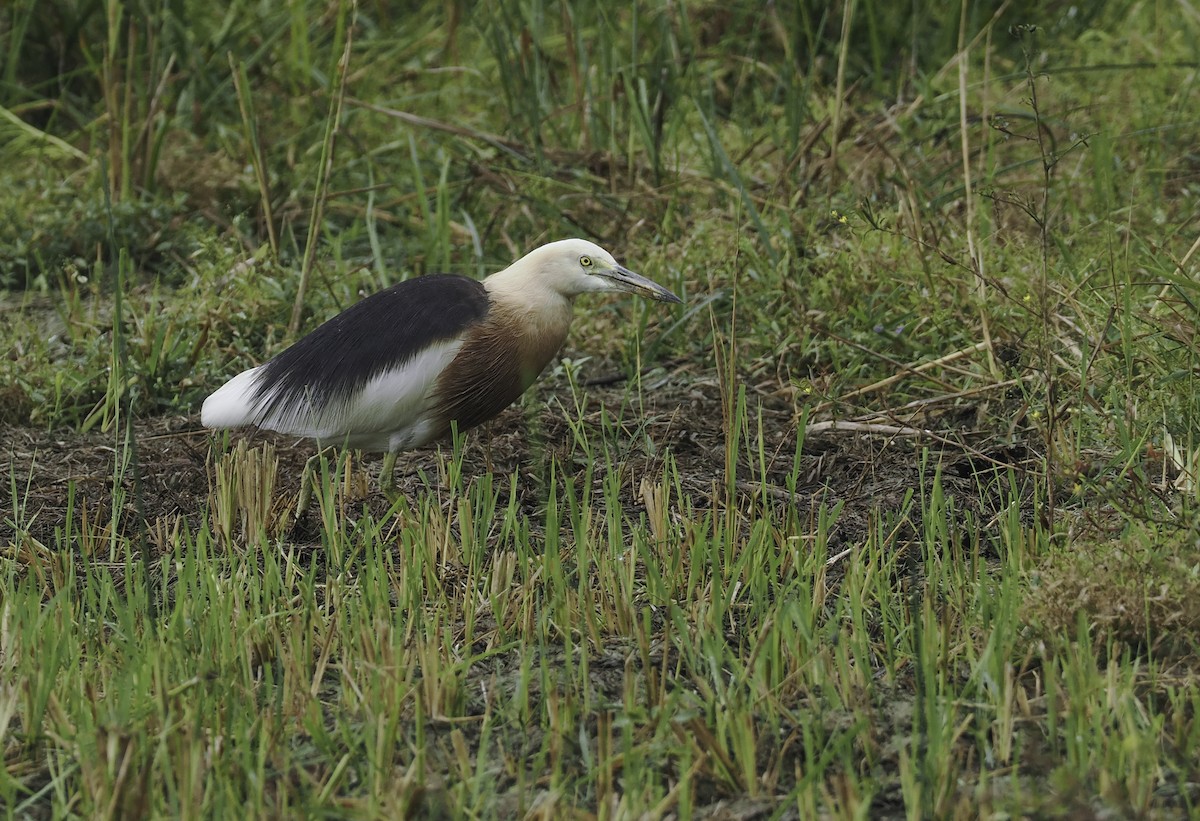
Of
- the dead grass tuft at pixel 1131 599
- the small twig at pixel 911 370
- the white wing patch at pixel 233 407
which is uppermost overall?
the dead grass tuft at pixel 1131 599

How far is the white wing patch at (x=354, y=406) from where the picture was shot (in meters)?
4.14

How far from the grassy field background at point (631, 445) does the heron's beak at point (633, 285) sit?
0.28 m

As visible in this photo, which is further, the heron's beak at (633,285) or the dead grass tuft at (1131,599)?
the heron's beak at (633,285)

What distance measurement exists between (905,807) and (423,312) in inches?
83.1

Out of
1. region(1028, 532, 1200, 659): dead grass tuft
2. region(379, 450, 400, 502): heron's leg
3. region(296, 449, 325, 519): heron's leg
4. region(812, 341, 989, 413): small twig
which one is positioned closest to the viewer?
region(1028, 532, 1200, 659): dead grass tuft

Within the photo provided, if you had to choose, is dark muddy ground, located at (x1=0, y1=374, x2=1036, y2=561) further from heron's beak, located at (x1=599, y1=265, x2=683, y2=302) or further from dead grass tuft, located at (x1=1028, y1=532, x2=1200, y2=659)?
dead grass tuft, located at (x1=1028, y1=532, x2=1200, y2=659)

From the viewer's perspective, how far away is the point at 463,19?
7.78 metres

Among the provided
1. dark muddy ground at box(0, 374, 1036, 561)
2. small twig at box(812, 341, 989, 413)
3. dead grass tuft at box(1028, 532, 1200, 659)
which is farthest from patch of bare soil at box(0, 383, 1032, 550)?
dead grass tuft at box(1028, 532, 1200, 659)

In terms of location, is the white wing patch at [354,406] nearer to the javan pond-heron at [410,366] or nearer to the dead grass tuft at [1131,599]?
the javan pond-heron at [410,366]

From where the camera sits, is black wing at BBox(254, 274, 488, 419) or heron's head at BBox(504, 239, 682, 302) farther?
heron's head at BBox(504, 239, 682, 302)

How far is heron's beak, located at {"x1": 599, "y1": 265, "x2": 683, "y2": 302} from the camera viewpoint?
14.7 ft

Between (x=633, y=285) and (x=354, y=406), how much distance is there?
93cm

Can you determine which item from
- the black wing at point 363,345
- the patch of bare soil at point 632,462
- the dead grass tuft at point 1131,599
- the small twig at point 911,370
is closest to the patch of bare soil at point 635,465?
the patch of bare soil at point 632,462

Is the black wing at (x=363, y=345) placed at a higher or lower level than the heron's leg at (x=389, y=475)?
higher
